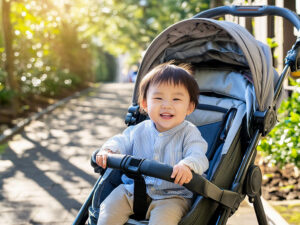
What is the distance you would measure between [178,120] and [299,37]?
117 centimetres

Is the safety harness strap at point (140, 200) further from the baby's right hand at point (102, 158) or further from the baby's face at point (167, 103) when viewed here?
the baby's face at point (167, 103)

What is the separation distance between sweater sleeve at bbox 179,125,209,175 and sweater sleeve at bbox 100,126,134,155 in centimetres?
42

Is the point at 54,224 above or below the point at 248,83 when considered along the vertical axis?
below

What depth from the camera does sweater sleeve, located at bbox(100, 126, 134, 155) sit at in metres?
2.93

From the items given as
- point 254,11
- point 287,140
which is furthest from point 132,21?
point 254,11

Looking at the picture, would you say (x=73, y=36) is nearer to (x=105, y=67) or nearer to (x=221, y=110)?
(x=221, y=110)

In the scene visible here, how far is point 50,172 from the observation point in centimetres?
589

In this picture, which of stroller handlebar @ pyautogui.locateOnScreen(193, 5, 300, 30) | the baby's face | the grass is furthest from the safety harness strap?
stroller handlebar @ pyautogui.locateOnScreen(193, 5, 300, 30)

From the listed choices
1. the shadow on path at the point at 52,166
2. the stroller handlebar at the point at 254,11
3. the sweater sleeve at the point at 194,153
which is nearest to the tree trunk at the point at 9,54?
the shadow on path at the point at 52,166

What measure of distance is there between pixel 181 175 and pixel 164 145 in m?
0.49

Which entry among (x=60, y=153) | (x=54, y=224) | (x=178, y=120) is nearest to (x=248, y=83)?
(x=178, y=120)

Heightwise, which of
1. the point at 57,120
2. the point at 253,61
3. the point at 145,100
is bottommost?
the point at 57,120

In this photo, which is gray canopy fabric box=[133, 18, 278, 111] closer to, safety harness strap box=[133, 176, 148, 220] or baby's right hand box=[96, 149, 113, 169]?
baby's right hand box=[96, 149, 113, 169]

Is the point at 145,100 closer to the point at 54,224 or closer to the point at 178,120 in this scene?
the point at 178,120
